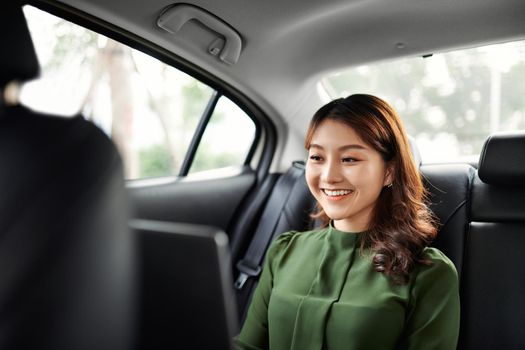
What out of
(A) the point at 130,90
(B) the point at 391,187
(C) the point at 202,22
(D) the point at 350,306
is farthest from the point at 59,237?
(A) the point at 130,90

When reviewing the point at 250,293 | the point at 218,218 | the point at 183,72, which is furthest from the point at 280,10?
the point at 250,293

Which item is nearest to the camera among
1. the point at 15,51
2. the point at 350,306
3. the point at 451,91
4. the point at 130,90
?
the point at 15,51

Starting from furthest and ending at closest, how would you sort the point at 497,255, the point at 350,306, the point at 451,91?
the point at 451,91, the point at 497,255, the point at 350,306

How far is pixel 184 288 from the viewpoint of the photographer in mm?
653

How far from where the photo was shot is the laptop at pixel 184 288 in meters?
0.63

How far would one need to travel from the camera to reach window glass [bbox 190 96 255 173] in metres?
2.54

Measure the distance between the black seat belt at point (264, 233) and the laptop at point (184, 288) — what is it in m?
1.71

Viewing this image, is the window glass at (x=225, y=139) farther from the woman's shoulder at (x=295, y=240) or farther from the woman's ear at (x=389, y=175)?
the woman's ear at (x=389, y=175)

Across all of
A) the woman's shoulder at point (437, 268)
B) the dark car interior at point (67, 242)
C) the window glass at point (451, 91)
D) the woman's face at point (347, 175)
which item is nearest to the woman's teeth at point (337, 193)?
the woman's face at point (347, 175)

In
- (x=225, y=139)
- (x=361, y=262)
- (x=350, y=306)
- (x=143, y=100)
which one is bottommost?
(x=350, y=306)

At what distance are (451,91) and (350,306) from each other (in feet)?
9.10

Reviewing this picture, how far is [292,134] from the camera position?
108 inches

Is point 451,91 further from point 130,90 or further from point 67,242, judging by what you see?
point 67,242

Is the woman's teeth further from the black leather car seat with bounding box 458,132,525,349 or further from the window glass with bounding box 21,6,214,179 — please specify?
the window glass with bounding box 21,6,214,179
